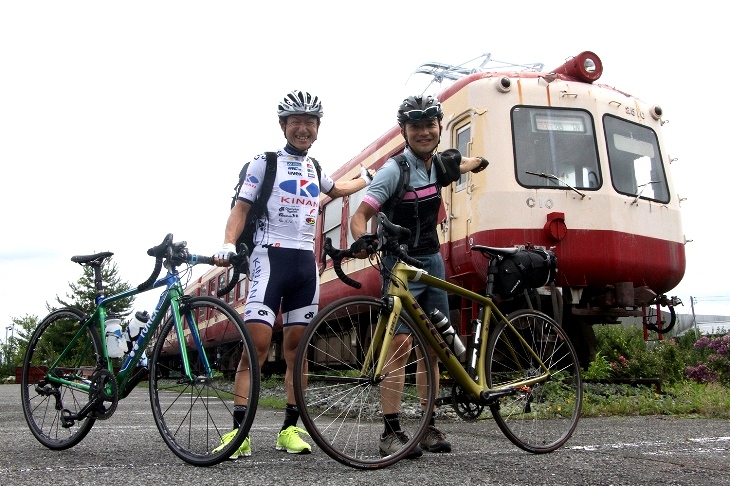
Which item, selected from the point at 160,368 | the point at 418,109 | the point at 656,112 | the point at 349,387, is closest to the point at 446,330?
the point at 349,387

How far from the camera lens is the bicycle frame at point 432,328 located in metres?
3.60

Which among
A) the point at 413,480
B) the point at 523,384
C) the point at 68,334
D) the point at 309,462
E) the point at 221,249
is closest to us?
the point at 413,480

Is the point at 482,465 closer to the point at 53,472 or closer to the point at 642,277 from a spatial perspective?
the point at 53,472

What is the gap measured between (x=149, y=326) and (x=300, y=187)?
3.62ft

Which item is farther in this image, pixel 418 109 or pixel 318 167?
pixel 318 167

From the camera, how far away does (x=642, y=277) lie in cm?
764

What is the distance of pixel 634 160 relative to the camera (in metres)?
7.96

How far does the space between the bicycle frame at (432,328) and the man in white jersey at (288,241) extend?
68cm

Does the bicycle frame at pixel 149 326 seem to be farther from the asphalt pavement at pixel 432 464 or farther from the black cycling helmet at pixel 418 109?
the black cycling helmet at pixel 418 109

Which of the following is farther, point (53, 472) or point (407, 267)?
point (407, 267)

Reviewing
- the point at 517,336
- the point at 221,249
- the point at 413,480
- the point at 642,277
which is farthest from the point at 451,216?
the point at 413,480

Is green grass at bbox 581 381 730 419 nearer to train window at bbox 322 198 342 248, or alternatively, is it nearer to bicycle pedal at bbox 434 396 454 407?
bicycle pedal at bbox 434 396 454 407

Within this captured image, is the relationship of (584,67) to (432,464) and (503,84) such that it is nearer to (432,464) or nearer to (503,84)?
(503,84)

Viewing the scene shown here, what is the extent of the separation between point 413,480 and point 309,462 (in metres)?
0.69
